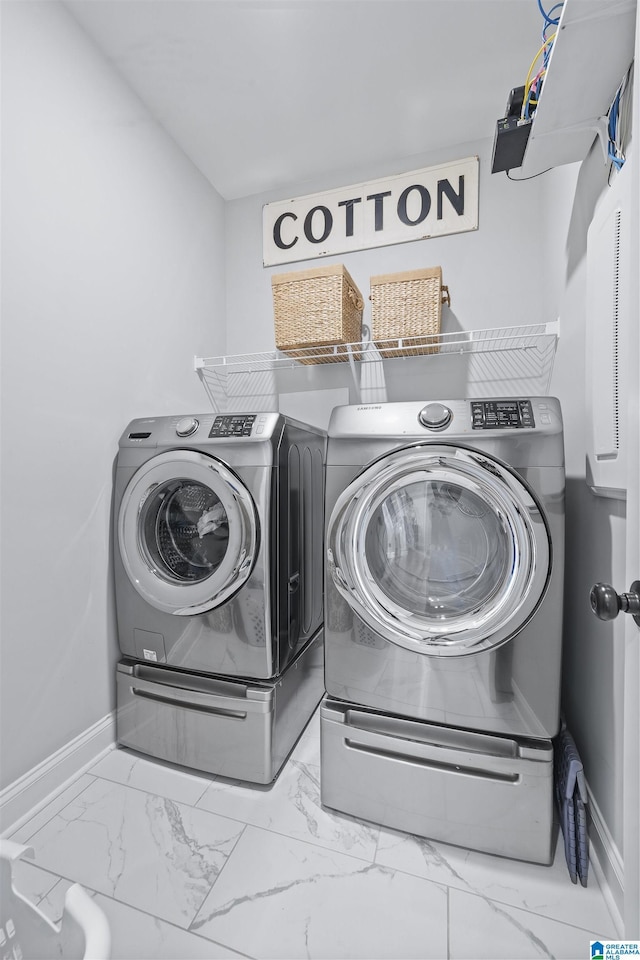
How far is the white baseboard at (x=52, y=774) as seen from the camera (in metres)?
1.36

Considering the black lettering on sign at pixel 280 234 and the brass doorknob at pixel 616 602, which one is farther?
the black lettering on sign at pixel 280 234

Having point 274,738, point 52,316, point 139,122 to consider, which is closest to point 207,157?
point 139,122

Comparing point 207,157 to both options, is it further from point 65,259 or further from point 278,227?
point 65,259

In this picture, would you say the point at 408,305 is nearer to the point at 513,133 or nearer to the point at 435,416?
the point at 513,133

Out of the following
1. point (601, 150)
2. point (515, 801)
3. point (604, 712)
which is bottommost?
point (515, 801)

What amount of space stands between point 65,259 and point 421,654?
172 centimetres

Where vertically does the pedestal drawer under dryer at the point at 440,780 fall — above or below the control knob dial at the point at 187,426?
below

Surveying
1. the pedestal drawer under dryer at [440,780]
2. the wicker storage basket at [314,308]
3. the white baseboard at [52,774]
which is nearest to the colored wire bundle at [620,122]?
the wicker storage basket at [314,308]

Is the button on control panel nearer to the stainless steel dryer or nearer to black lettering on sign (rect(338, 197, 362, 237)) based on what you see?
the stainless steel dryer

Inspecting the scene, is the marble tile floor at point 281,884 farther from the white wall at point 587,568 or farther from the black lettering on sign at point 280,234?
the black lettering on sign at point 280,234

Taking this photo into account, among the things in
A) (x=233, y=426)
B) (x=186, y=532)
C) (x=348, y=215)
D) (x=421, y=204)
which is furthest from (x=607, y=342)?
(x=348, y=215)

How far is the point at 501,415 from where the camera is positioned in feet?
4.21

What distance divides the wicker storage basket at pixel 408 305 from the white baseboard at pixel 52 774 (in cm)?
191

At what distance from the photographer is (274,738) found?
5.06ft
